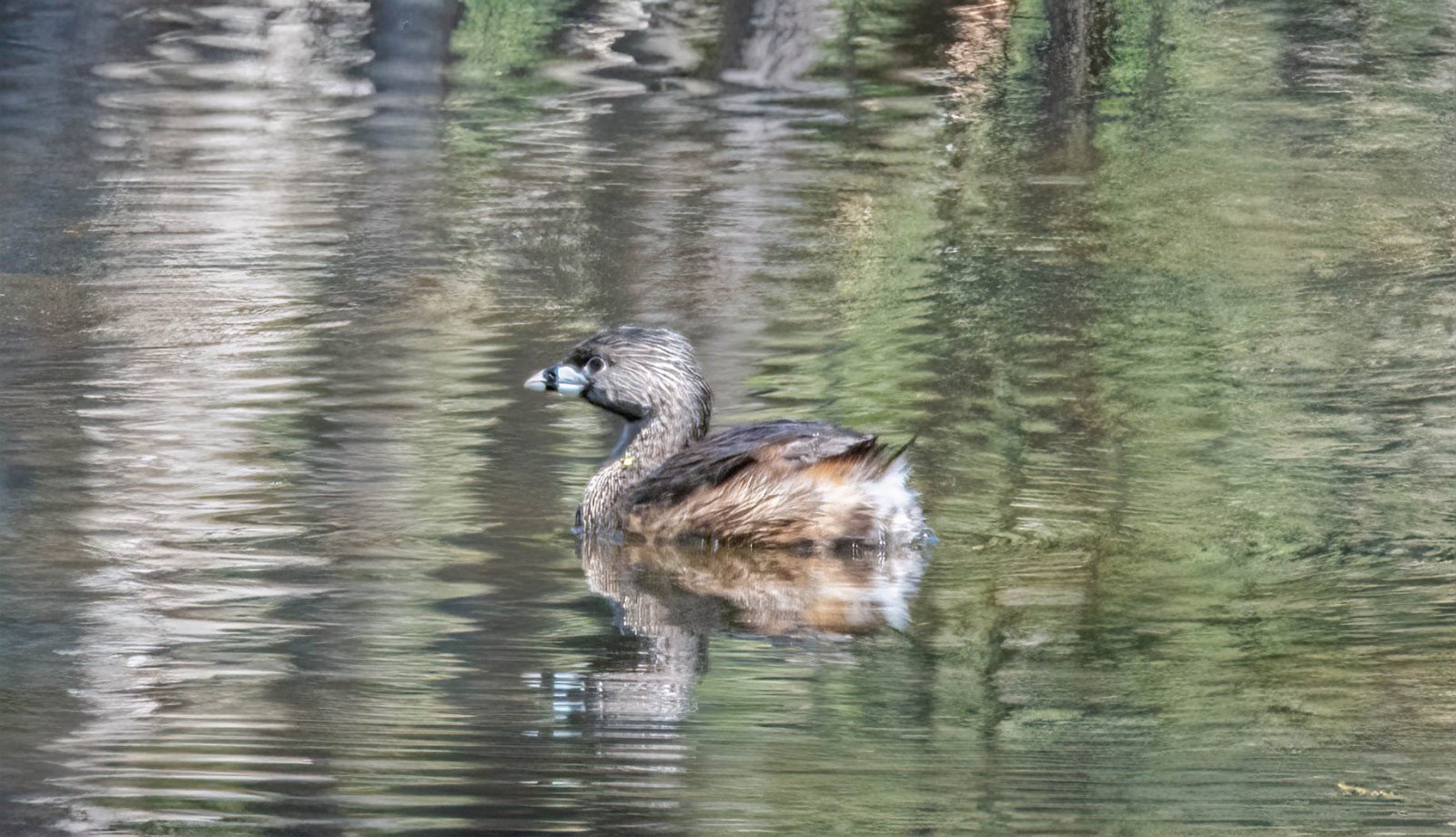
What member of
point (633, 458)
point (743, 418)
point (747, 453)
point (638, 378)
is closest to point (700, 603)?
point (747, 453)

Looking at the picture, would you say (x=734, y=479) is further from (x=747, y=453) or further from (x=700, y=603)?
(x=700, y=603)

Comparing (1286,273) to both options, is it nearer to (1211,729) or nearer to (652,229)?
(652,229)

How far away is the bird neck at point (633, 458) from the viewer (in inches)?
331

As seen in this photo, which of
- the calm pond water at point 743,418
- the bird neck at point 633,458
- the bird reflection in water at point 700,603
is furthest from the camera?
the bird neck at point 633,458

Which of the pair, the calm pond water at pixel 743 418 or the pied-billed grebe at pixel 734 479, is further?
the pied-billed grebe at pixel 734 479

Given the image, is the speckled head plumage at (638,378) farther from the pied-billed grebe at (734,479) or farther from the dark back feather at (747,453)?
the dark back feather at (747,453)

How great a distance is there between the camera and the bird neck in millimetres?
8414

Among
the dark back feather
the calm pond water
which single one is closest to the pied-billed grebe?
the dark back feather

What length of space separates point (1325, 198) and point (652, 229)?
4.33m

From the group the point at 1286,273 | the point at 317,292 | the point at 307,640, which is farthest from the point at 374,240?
the point at 307,640

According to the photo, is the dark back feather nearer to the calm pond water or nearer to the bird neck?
the bird neck

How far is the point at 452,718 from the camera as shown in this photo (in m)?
6.00

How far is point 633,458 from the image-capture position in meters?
8.70

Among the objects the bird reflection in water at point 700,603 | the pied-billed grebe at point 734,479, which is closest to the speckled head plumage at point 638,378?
the pied-billed grebe at point 734,479
